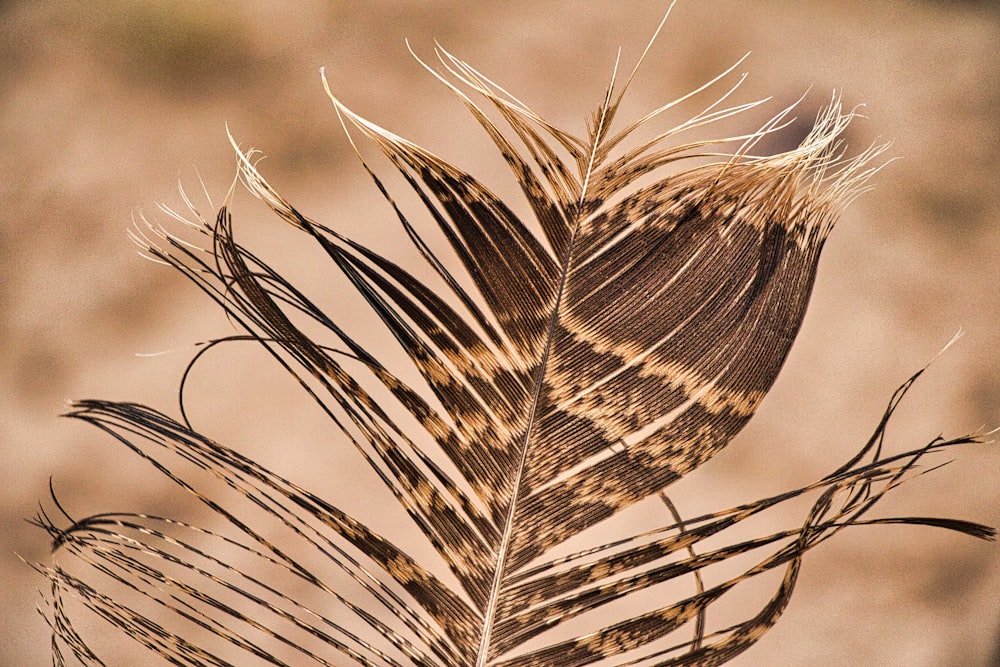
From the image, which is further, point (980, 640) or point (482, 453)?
point (980, 640)

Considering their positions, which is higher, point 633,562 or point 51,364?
point 51,364

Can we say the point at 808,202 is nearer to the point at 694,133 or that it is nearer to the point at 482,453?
the point at 482,453

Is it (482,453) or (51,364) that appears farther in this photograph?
(51,364)

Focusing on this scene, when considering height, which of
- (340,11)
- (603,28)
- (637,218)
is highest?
(340,11)

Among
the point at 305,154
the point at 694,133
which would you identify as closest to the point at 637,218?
the point at 694,133

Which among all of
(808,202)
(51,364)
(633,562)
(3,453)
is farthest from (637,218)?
(3,453)

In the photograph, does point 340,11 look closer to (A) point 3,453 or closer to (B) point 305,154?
(B) point 305,154
